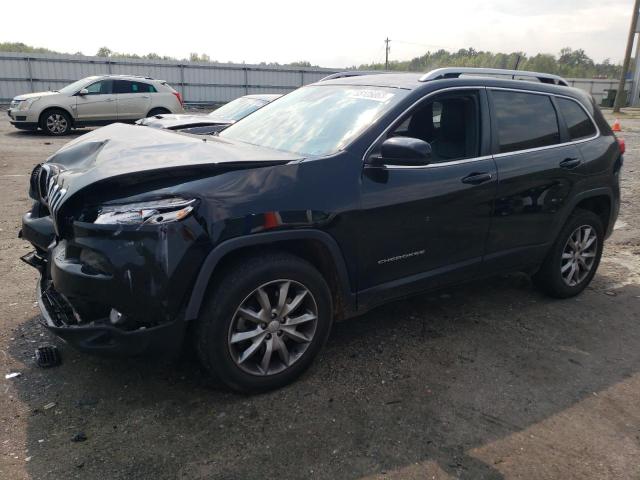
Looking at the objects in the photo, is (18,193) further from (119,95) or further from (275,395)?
(119,95)

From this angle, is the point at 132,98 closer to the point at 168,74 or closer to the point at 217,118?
the point at 217,118

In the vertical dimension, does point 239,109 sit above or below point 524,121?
above

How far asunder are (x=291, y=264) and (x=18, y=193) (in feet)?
20.7

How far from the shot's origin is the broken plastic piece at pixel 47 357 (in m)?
3.27

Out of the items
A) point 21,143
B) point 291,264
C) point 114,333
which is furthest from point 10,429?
point 21,143

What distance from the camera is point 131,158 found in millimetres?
2912

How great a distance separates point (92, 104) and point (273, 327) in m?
Answer: 14.2

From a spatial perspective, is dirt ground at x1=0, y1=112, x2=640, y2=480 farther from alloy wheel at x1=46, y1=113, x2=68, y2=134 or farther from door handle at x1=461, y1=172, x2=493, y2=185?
alloy wheel at x1=46, y1=113, x2=68, y2=134

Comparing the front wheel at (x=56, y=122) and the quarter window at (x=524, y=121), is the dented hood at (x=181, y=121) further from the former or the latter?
the front wheel at (x=56, y=122)

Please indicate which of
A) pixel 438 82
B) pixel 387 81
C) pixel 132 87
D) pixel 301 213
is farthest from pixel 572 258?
pixel 132 87

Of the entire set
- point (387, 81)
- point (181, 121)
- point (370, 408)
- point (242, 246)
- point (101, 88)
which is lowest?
point (370, 408)

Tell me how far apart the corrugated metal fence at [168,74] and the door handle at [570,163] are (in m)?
24.1

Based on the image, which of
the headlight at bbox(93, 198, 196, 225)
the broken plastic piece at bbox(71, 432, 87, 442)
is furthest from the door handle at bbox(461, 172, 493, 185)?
the broken plastic piece at bbox(71, 432, 87, 442)

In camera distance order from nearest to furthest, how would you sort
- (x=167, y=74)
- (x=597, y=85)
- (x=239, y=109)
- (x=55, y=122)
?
(x=239, y=109) < (x=55, y=122) < (x=167, y=74) < (x=597, y=85)
